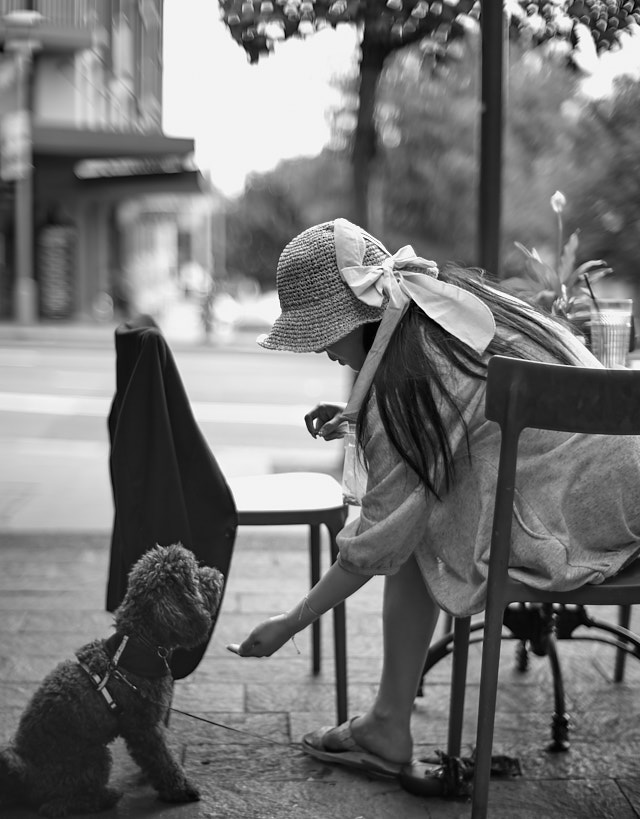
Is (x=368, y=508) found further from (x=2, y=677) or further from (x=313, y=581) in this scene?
(x=2, y=677)

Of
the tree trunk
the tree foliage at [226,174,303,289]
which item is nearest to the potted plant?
the tree trunk

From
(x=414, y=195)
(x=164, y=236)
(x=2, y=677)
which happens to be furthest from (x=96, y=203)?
(x=2, y=677)

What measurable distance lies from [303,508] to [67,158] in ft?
68.8

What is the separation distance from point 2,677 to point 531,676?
4.99ft

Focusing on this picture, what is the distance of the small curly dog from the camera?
6.88 ft

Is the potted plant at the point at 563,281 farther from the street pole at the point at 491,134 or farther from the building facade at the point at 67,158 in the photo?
the building facade at the point at 67,158

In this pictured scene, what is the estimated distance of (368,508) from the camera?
2.04 meters

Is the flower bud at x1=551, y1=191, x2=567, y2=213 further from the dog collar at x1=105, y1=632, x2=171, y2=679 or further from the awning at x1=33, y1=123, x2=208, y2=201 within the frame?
the awning at x1=33, y1=123, x2=208, y2=201

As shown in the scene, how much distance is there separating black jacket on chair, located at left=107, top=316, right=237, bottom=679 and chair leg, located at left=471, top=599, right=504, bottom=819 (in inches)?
26.7

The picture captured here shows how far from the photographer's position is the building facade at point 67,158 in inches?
776

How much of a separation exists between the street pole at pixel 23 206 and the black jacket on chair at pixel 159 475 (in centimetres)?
1744

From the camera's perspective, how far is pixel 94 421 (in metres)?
9.16

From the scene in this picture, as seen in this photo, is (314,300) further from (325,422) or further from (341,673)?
(341,673)

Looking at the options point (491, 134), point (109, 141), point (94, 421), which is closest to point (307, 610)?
point (491, 134)
